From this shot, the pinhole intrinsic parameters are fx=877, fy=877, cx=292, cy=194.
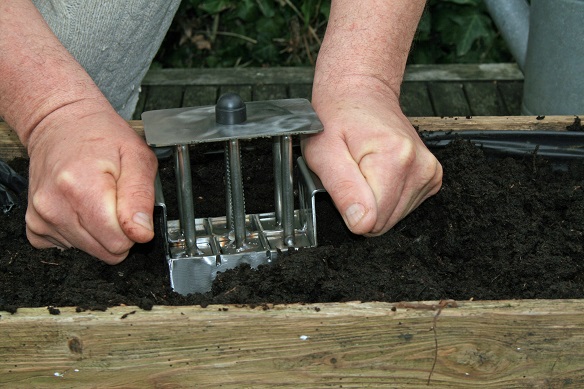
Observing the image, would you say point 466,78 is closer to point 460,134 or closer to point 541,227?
point 460,134

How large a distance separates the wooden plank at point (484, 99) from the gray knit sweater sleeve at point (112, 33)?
1101 mm

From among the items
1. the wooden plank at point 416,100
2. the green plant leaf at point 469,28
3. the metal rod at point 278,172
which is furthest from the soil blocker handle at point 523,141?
the green plant leaf at point 469,28

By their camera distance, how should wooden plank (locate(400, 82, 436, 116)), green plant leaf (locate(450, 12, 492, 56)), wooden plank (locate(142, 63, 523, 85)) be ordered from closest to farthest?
wooden plank (locate(400, 82, 436, 116))
wooden plank (locate(142, 63, 523, 85))
green plant leaf (locate(450, 12, 492, 56))

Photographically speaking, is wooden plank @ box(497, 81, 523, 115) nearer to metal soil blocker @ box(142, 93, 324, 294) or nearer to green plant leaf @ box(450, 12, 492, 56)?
green plant leaf @ box(450, 12, 492, 56)

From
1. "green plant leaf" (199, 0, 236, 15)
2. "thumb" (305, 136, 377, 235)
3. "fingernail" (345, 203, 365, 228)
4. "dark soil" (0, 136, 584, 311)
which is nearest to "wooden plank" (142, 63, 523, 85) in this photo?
"green plant leaf" (199, 0, 236, 15)

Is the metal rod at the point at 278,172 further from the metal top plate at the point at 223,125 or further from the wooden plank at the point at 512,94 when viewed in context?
the wooden plank at the point at 512,94

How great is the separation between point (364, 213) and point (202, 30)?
7.35 feet

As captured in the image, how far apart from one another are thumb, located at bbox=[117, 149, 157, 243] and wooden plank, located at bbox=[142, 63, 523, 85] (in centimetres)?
159

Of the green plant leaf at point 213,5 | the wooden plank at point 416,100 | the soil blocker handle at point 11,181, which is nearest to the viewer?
the soil blocker handle at point 11,181

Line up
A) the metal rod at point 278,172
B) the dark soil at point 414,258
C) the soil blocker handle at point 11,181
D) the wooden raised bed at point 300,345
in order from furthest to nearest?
the soil blocker handle at point 11,181 → the metal rod at point 278,172 → the dark soil at point 414,258 → the wooden raised bed at point 300,345

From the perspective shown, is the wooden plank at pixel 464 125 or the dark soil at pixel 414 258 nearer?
the dark soil at pixel 414 258

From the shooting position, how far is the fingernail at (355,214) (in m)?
1.29

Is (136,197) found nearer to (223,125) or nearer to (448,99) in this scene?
(223,125)

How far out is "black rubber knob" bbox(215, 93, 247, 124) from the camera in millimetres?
1343
